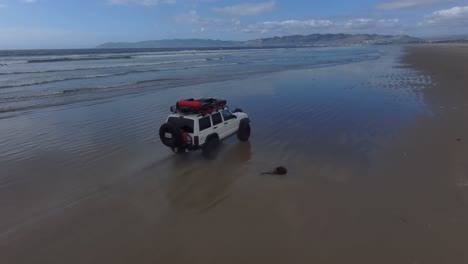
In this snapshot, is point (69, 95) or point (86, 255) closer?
point (86, 255)

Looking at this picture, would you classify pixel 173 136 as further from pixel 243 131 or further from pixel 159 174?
pixel 243 131

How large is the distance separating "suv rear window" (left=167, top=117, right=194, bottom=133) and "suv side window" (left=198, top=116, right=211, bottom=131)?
32cm

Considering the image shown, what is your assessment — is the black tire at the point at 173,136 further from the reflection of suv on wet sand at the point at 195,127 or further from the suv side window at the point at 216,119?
the suv side window at the point at 216,119

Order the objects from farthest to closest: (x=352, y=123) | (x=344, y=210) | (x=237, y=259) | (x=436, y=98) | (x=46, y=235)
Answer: (x=436, y=98), (x=352, y=123), (x=344, y=210), (x=46, y=235), (x=237, y=259)

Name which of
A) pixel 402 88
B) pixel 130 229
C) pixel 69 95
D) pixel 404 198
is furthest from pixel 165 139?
pixel 402 88

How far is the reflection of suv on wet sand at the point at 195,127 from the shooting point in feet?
36.1

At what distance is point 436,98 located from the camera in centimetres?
2058

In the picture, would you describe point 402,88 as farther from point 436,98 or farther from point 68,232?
point 68,232

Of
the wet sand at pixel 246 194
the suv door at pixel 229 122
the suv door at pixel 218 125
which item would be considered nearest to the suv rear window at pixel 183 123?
the suv door at pixel 218 125

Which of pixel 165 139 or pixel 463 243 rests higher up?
pixel 165 139

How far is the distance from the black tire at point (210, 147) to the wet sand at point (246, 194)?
36 cm

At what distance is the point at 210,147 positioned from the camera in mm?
11578

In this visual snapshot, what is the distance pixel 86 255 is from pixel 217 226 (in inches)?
106

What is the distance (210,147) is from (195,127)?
100 cm
